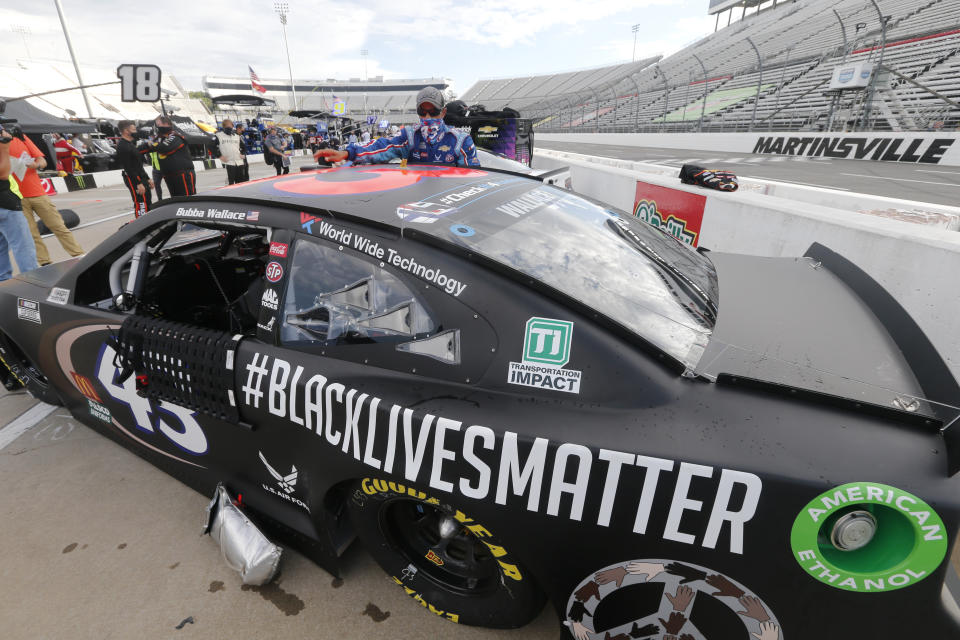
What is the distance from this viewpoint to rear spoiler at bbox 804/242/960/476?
3.33 ft

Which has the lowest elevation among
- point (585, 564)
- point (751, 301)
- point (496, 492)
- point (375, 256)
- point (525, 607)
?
point (525, 607)

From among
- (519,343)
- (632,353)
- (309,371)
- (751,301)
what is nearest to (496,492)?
(519,343)

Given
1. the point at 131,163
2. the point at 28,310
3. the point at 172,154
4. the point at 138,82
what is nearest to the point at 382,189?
the point at 28,310

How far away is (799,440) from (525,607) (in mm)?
882

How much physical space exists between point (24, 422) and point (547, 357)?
3.25 m

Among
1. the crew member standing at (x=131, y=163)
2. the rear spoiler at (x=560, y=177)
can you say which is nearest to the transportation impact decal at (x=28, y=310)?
the rear spoiler at (x=560, y=177)

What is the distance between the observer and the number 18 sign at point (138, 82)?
8586 mm

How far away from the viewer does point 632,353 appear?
1.20 m

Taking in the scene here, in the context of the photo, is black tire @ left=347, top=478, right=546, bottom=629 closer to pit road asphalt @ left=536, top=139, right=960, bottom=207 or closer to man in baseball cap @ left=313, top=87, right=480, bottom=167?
man in baseball cap @ left=313, top=87, right=480, bottom=167

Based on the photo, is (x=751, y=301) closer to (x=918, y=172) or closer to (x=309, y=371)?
(x=309, y=371)

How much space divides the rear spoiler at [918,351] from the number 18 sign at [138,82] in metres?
10.5

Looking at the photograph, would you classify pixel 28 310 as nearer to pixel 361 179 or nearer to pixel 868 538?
pixel 361 179

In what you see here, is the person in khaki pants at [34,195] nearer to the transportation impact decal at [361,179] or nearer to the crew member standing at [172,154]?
the crew member standing at [172,154]

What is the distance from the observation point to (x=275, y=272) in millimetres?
1603
